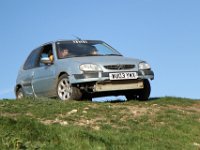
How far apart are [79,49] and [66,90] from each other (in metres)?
1.34

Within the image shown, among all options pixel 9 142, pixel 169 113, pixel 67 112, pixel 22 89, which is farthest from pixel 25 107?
pixel 22 89

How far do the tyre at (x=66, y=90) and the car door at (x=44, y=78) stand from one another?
323 mm

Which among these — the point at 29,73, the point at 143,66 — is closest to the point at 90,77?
the point at 143,66

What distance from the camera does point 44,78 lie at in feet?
39.5

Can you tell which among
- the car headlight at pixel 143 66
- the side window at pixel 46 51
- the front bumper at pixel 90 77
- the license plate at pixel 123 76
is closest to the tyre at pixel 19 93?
the side window at pixel 46 51

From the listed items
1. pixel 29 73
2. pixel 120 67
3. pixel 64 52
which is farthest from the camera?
pixel 29 73

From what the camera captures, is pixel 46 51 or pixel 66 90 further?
pixel 46 51

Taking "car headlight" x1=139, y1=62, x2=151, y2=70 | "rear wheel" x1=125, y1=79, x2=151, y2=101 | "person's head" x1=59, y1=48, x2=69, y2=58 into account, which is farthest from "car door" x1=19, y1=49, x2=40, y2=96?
"car headlight" x1=139, y1=62, x2=151, y2=70

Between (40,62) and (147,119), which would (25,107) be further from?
(40,62)

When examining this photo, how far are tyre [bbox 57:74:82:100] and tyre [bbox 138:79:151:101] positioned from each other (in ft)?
5.37

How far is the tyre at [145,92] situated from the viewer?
37.7 feet

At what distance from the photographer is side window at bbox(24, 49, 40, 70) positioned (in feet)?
42.2

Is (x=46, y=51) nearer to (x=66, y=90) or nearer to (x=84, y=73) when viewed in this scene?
(x=66, y=90)

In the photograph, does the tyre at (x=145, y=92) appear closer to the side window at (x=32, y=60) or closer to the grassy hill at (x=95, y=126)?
the grassy hill at (x=95, y=126)
